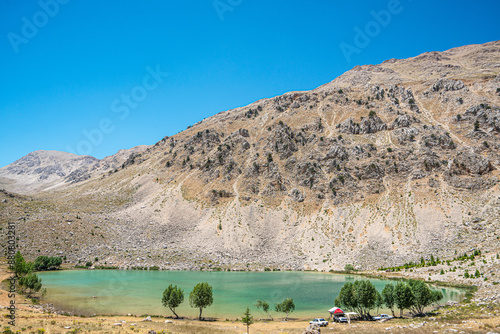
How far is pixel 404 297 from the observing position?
1591 inches

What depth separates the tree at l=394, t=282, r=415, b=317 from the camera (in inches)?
1590

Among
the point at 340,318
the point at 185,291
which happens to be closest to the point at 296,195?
the point at 185,291

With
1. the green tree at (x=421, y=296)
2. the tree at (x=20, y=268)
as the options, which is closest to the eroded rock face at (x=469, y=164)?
the green tree at (x=421, y=296)

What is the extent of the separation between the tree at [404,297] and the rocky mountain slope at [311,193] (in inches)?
1590

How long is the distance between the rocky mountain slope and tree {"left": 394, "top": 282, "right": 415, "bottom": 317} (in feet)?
132

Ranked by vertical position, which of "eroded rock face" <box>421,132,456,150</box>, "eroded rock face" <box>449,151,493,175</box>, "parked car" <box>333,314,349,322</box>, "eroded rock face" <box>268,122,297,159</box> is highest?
"eroded rock face" <box>268,122,297,159</box>

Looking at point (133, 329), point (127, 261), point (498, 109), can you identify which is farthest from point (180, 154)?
point (498, 109)

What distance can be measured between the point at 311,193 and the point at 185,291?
76.2 m

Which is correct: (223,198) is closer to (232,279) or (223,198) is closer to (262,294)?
(232,279)

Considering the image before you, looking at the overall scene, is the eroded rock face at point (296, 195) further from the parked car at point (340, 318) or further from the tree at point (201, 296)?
the tree at point (201, 296)

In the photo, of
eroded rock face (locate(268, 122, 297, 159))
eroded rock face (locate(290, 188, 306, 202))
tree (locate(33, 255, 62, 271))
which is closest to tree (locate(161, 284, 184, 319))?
tree (locate(33, 255, 62, 271))

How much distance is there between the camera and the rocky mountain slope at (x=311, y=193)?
3521 inches

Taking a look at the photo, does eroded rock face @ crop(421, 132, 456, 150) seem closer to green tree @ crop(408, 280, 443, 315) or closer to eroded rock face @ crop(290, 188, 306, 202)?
eroded rock face @ crop(290, 188, 306, 202)

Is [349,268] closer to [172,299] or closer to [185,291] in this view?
[185,291]
